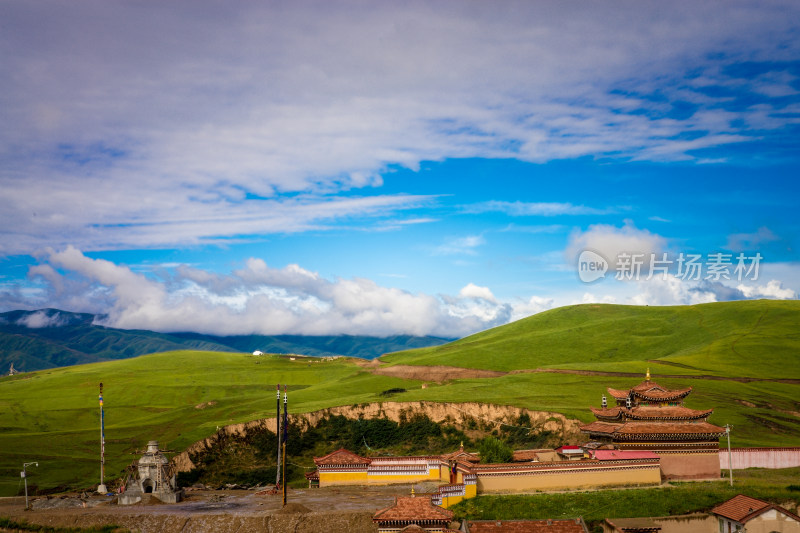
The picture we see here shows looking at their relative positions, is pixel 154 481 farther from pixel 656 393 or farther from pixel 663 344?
pixel 663 344

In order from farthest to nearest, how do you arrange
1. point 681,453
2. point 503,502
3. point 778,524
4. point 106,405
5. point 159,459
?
point 106,405, point 159,459, point 681,453, point 503,502, point 778,524

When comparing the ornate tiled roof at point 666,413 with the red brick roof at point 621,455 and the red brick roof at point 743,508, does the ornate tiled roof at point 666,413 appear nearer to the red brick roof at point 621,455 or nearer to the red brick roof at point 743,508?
the red brick roof at point 621,455

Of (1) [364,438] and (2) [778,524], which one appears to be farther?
(1) [364,438]

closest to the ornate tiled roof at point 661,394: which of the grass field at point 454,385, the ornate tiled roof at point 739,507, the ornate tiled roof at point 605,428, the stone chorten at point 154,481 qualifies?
the ornate tiled roof at point 605,428

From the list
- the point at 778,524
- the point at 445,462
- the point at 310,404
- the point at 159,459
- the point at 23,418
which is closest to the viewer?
the point at 778,524

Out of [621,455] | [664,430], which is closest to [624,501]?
[621,455]

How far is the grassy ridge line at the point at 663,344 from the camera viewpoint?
12988 cm

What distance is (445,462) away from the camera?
62031 mm

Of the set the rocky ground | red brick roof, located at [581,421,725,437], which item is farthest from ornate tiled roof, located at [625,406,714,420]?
the rocky ground

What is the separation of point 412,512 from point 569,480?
658 inches

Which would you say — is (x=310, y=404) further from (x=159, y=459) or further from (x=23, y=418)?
(x=23, y=418)

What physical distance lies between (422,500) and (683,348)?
417 feet

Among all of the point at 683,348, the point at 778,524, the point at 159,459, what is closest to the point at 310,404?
the point at 159,459

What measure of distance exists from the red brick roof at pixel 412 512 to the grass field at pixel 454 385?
41.4m
